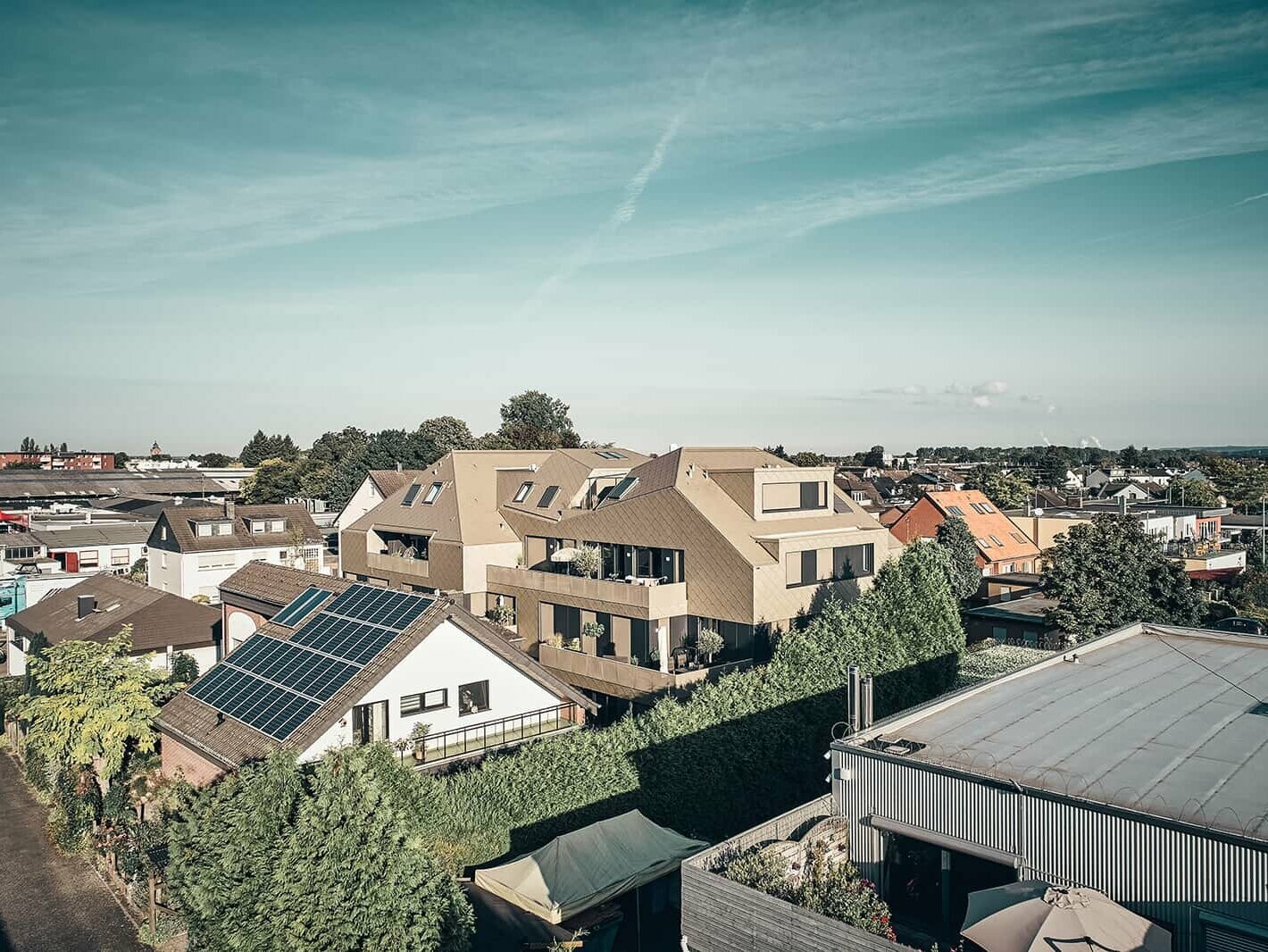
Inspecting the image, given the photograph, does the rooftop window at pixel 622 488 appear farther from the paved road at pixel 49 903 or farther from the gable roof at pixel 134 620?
the paved road at pixel 49 903

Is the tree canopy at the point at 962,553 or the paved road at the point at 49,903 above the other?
the tree canopy at the point at 962,553

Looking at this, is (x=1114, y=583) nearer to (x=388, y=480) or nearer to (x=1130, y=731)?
(x=1130, y=731)

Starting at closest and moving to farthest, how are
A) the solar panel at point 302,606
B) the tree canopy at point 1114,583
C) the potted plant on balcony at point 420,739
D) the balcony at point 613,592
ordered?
the potted plant on balcony at point 420,739 < the solar panel at point 302,606 < the balcony at point 613,592 < the tree canopy at point 1114,583

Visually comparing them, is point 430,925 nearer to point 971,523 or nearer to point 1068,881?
point 1068,881

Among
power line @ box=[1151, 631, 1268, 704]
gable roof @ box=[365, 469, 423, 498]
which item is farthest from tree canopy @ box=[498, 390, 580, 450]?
power line @ box=[1151, 631, 1268, 704]

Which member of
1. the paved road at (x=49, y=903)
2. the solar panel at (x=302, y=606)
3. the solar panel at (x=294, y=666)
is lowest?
the paved road at (x=49, y=903)

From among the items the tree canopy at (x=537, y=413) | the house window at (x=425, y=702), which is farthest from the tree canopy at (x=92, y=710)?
the tree canopy at (x=537, y=413)

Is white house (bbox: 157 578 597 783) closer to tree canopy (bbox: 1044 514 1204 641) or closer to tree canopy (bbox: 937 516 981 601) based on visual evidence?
tree canopy (bbox: 1044 514 1204 641)
